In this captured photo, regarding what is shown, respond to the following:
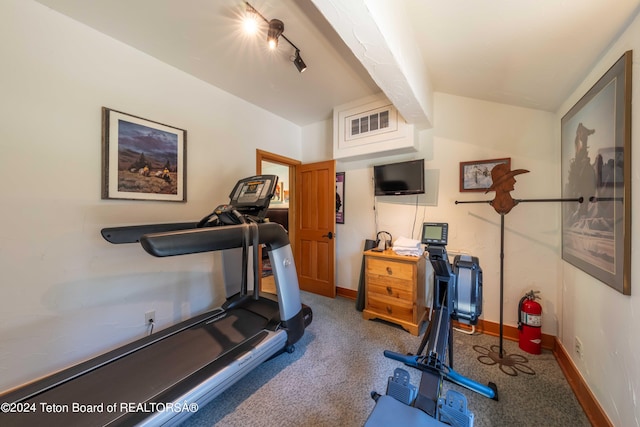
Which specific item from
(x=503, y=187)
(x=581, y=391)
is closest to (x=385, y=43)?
(x=503, y=187)

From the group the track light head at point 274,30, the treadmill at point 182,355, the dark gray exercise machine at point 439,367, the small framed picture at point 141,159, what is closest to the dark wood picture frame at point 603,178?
the dark gray exercise machine at point 439,367

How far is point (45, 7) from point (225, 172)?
5.43 ft

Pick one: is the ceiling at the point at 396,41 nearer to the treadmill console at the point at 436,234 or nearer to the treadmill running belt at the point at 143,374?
the treadmill console at the point at 436,234

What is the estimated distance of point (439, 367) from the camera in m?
1.35

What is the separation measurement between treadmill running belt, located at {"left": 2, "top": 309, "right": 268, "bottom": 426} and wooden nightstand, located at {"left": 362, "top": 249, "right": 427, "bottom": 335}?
1.28 metres

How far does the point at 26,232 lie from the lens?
1509mm

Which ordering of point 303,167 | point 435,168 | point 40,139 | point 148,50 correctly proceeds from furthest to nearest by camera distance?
point 303,167, point 435,168, point 148,50, point 40,139

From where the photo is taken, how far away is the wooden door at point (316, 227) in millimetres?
3303

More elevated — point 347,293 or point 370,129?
point 370,129

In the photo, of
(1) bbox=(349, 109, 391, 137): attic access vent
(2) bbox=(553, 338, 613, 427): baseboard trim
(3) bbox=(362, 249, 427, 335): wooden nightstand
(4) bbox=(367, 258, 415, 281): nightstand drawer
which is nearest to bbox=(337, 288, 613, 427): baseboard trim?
(2) bbox=(553, 338, 613, 427): baseboard trim

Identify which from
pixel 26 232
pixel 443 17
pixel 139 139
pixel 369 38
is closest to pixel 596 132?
pixel 443 17

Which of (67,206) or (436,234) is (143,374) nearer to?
(67,206)

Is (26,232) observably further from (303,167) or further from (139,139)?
(303,167)

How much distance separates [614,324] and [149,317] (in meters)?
3.26
